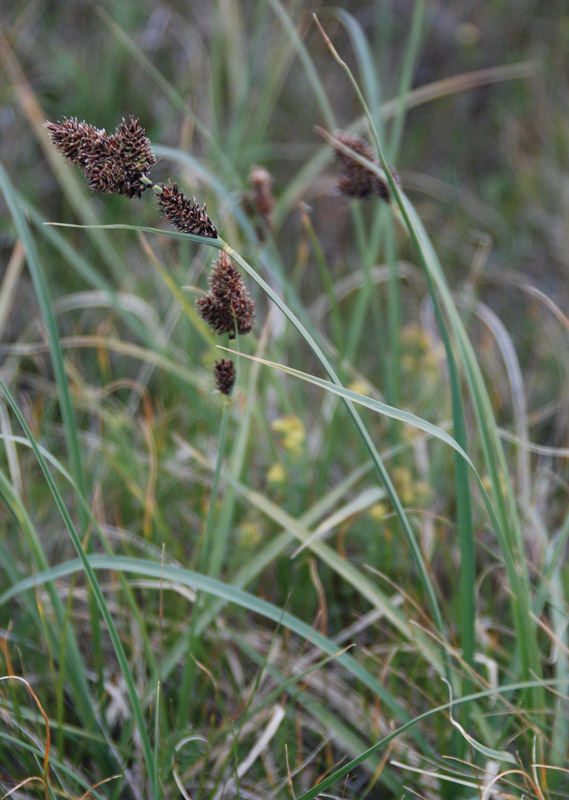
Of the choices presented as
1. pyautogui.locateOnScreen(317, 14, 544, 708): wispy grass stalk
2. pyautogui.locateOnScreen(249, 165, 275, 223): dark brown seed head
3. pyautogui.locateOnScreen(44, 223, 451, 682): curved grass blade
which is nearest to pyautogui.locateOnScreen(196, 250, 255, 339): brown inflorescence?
pyautogui.locateOnScreen(44, 223, 451, 682): curved grass blade

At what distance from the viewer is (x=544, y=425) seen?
192cm

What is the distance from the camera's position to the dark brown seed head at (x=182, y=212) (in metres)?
0.70

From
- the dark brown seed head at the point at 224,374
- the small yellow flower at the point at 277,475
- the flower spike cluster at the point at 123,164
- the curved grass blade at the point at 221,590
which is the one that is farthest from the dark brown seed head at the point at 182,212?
the small yellow flower at the point at 277,475

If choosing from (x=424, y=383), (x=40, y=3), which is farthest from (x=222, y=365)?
(x=40, y=3)

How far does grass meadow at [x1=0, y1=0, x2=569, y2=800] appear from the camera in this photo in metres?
1.01

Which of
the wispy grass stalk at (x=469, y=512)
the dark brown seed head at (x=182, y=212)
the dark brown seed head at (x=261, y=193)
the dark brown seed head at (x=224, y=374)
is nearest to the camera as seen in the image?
the dark brown seed head at (x=182, y=212)

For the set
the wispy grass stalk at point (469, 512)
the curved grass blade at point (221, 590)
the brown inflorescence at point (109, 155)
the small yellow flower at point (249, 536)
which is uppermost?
the brown inflorescence at point (109, 155)

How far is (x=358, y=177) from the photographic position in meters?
1.04

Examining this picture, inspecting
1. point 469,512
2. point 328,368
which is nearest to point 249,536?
point 469,512

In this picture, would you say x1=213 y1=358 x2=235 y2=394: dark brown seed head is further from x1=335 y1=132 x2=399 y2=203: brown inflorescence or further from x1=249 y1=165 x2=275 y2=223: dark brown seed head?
x1=249 y1=165 x2=275 y2=223: dark brown seed head

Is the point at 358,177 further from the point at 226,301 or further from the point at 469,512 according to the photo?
the point at 469,512

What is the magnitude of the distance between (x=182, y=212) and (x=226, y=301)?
123mm

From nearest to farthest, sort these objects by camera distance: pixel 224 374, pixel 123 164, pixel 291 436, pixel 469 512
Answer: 1. pixel 123 164
2. pixel 224 374
3. pixel 469 512
4. pixel 291 436

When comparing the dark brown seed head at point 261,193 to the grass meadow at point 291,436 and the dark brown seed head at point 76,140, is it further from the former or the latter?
the dark brown seed head at point 76,140
